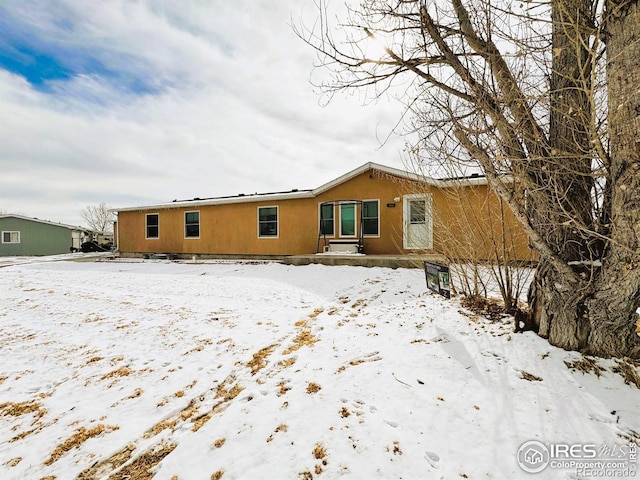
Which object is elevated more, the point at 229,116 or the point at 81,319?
the point at 229,116

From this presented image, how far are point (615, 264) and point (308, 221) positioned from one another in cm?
973

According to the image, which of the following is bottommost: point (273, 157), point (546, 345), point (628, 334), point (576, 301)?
point (546, 345)

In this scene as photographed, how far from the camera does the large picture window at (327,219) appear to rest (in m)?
11.2

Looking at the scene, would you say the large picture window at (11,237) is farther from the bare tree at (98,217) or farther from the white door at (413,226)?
the white door at (413,226)

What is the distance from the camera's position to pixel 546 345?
9.26ft

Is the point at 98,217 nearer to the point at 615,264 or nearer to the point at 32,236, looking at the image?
the point at 32,236

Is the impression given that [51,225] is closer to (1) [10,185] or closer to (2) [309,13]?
(1) [10,185]

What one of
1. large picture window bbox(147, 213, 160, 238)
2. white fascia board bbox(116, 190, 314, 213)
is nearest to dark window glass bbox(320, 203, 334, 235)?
white fascia board bbox(116, 190, 314, 213)

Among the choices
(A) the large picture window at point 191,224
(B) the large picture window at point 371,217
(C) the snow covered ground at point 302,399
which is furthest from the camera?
(A) the large picture window at point 191,224

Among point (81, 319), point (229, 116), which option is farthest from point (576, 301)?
point (229, 116)

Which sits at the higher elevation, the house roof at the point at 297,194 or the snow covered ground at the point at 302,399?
the house roof at the point at 297,194

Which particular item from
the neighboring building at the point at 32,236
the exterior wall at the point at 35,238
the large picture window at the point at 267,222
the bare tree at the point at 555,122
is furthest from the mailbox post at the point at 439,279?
the exterior wall at the point at 35,238

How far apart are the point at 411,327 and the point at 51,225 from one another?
31.4m

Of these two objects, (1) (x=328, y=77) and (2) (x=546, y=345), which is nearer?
(2) (x=546, y=345)
